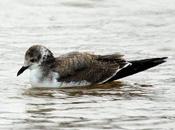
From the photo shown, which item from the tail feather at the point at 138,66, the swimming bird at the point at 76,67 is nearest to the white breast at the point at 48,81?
the swimming bird at the point at 76,67

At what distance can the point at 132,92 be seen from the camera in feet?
38.6

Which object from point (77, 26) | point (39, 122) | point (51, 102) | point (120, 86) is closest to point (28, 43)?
point (77, 26)

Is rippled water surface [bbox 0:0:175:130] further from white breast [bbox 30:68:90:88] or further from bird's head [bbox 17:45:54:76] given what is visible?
bird's head [bbox 17:45:54:76]

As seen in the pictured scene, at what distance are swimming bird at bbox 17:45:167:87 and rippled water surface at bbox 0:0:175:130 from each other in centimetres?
15

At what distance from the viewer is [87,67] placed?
40.3 ft

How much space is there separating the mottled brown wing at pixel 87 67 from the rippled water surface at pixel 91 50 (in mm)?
177

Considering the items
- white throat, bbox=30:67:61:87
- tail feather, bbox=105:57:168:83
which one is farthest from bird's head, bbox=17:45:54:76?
tail feather, bbox=105:57:168:83

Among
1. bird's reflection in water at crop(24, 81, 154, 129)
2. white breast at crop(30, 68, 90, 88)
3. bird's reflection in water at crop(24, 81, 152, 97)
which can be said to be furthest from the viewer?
white breast at crop(30, 68, 90, 88)

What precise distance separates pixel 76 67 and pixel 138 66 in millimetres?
924

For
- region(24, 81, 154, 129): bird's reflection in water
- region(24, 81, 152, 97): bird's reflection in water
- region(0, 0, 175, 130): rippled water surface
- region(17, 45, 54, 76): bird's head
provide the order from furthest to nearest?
region(17, 45, 54, 76): bird's head < region(24, 81, 152, 97): bird's reflection in water < region(0, 0, 175, 130): rippled water surface < region(24, 81, 154, 129): bird's reflection in water

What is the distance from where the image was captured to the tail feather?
40.5 feet

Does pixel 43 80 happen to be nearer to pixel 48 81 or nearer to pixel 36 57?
pixel 48 81

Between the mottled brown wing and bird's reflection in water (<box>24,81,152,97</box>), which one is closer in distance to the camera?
bird's reflection in water (<box>24,81,152,97</box>)

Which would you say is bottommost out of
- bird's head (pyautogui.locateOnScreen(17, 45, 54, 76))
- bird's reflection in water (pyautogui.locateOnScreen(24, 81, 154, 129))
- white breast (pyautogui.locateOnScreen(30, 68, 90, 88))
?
bird's reflection in water (pyautogui.locateOnScreen(24, 81, 154, 129))
